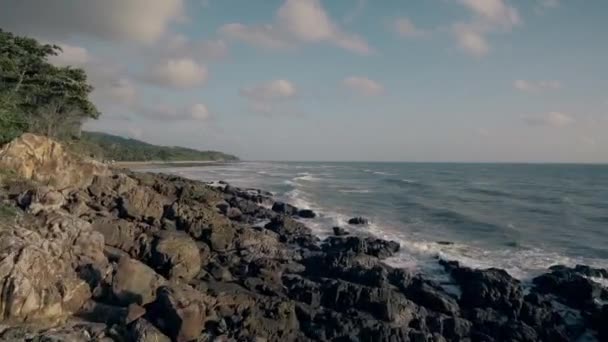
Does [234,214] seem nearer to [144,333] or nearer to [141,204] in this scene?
[141,204]

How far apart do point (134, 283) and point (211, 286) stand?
10.8 ft

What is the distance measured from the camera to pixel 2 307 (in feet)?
47.1

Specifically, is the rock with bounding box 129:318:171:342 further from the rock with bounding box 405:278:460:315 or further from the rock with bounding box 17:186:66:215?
the rock with bounding box 405:278:460:315

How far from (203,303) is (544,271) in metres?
19.4

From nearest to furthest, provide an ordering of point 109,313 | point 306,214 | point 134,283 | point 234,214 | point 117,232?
point 109,313
point 134,283
point 117,232
point 234,214
point 306,214

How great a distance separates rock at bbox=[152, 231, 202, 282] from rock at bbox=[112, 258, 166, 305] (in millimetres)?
1921

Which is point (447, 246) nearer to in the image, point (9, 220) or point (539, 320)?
point (539, 320)

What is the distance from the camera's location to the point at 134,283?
16672mm

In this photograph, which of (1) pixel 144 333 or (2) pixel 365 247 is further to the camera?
(2) pixel 365 247

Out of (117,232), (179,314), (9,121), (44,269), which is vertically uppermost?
(9,121)

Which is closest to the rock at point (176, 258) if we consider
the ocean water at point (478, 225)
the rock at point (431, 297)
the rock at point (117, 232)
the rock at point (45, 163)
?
the rock at point (117, 232)

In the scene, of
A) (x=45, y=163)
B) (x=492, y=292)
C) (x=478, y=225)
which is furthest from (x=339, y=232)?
(x=45, y=163)

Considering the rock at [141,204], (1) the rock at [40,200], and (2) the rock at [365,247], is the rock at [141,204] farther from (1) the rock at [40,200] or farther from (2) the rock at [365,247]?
(2) the rock at [365,247]

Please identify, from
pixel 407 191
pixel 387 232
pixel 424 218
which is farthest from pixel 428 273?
pixel 407 191
